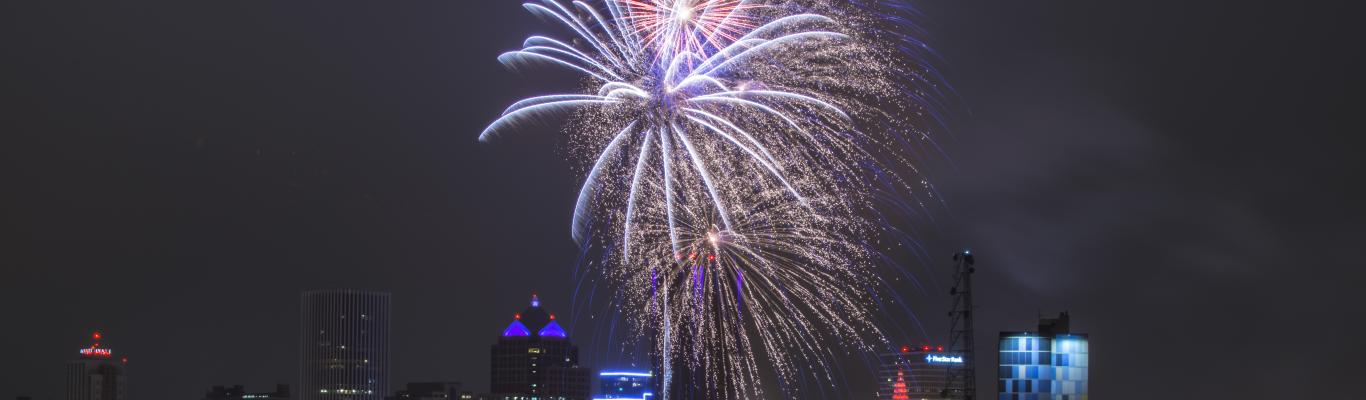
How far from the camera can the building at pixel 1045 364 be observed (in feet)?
320

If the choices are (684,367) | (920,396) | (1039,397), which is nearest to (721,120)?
(1039,397)

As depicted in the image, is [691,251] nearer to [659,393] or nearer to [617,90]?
[617,90]

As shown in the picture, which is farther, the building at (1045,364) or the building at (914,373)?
the building at (914,373)

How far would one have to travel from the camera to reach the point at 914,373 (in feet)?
578

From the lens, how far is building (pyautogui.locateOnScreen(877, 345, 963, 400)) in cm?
16952

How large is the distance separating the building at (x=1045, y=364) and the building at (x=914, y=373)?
67.8 meters

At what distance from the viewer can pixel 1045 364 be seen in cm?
9819

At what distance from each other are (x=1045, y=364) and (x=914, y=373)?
258 feet

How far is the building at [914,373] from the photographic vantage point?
170 metres

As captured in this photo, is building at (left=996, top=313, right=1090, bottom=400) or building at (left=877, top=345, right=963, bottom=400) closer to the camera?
building at (left=996, top=313, right=1090, bottom=400)

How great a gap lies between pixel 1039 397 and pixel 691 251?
119 feet

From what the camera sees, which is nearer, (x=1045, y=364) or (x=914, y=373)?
(x=1045, y=364)

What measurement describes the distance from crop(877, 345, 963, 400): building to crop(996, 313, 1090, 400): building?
6783 cm

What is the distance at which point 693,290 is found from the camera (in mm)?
72000
